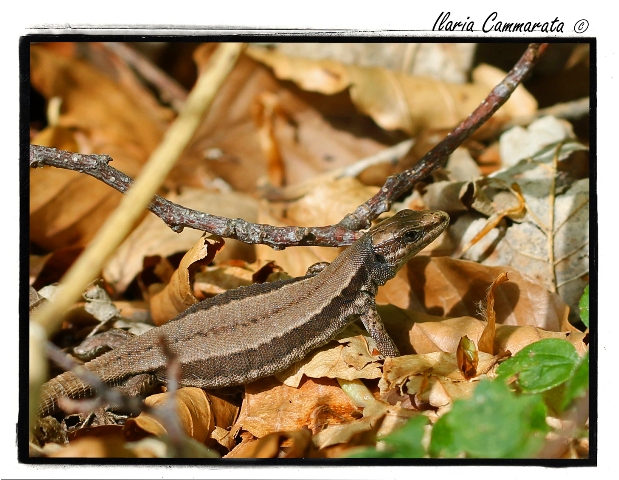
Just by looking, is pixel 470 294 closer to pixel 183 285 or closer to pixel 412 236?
pixel 412 236

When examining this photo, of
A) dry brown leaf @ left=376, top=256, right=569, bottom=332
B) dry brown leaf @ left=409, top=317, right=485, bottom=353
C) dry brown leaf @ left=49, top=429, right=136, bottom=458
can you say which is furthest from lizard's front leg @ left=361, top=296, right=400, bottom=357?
dry brown leaf @ left=49, top=429, right=136, bottom=458

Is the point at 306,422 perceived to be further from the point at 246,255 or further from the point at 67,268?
the point at 67,268

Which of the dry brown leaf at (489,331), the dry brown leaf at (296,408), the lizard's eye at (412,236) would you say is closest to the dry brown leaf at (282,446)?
the dry brown leaf at (296,408)

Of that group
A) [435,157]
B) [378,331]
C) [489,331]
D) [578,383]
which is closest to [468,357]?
[489,331]

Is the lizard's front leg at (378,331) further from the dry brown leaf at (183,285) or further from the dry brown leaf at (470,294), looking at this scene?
the dry brown leaf at (183,285)

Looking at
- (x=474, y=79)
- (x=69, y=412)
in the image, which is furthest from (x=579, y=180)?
(x=69, y=412)

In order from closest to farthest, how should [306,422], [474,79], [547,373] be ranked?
[547,373], [306,422], [474,79]

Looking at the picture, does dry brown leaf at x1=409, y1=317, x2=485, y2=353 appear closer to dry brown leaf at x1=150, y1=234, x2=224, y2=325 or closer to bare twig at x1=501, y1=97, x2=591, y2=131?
dry brown leaf at x1=150, y1=234, x2=224, y2=325
